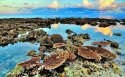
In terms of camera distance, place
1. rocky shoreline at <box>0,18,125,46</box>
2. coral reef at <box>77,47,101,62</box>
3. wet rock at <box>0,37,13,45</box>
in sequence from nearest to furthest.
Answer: coral reef at <box>77,47,101,62</box> → wet rock at <box>0,37,13,45</box> → rocky shoreline at <box>0,18,125,46</box>

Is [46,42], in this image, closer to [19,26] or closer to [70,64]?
[70,64]

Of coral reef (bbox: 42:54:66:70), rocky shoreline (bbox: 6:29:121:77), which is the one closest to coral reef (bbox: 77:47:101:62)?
rocky shoreline (bbox: 6:29:121:77)

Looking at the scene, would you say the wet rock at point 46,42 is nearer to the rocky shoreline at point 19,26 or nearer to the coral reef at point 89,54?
the rocky shoreline at point 19,26

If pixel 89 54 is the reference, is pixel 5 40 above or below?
below

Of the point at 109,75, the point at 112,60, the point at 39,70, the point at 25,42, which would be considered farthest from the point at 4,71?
the point at 25,42

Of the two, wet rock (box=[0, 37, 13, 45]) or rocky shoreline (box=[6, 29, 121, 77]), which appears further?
wet rock (box=[0, 37, 13, 45])

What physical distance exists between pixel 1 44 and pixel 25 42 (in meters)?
2.02

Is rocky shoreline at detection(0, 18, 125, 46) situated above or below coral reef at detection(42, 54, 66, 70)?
below

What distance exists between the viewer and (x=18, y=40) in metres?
18.9

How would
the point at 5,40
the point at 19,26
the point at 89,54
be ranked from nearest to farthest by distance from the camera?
the point at 89,54
the point at 5,40
the point at 19,26

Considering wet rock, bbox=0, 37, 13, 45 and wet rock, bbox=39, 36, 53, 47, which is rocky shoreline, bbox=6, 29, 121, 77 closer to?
wet rock, bbox=39, 36, 53, 47

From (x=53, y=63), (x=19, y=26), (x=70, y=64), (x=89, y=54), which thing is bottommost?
(x=70, y=64)

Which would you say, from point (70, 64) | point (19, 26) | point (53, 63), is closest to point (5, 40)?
point (70, 64)

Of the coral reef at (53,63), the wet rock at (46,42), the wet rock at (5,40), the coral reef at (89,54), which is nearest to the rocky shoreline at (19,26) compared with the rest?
the wet rock at (5,40)
